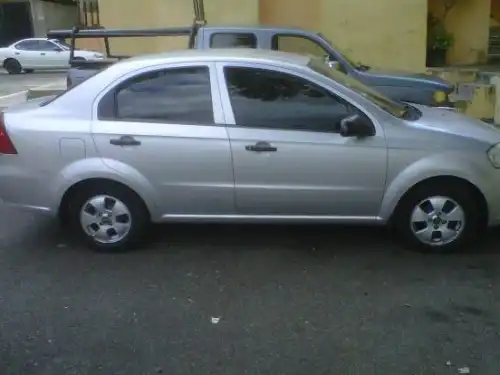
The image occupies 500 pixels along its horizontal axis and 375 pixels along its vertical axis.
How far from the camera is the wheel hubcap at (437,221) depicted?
15.0 feet

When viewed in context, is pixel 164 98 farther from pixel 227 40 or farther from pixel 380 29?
pixel 380 29

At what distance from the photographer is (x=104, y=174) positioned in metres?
4.61

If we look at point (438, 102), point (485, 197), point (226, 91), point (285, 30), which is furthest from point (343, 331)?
point (285, 30)

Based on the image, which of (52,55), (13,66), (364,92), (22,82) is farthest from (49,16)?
(364,92)

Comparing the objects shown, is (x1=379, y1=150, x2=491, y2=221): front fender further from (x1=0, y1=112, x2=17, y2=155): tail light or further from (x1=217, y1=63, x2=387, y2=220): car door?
(x1=0, y1=112, x2=17, y2=155): tail light

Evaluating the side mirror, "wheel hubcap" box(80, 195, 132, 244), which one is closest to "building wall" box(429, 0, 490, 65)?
the side mirror

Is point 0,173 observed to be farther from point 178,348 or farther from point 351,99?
point 351,99

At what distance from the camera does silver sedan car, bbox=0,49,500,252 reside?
14.8 ft

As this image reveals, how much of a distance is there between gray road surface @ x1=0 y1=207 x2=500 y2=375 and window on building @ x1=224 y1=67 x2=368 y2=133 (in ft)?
3.34

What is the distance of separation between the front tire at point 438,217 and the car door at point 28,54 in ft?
72.8

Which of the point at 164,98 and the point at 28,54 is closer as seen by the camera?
the point at 164,98

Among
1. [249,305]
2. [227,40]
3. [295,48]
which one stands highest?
[227,40]

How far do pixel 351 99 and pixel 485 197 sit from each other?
4.07ft

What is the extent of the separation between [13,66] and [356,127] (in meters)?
22.8
